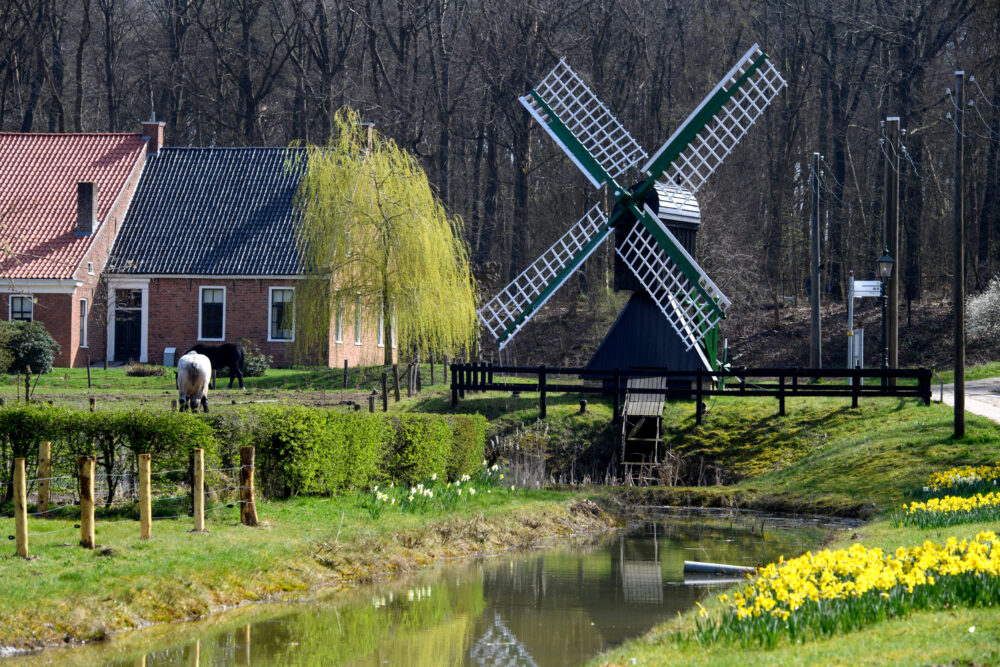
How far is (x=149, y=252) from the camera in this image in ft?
132

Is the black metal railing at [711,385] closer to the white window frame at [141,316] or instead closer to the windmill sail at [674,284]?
the windmill sail at [674,284]

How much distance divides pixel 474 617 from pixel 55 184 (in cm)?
3369

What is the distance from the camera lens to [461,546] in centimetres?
1602

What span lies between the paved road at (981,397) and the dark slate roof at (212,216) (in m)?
20.6

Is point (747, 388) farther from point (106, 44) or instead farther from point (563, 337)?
point (106, 44)

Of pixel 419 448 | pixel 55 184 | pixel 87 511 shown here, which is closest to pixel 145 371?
pixel 55 184

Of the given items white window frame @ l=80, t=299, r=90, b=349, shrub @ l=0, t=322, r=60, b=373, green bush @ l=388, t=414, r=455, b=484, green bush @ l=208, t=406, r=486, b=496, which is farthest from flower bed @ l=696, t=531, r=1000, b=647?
white window frame @ l=80, t=299, r=90, b=349

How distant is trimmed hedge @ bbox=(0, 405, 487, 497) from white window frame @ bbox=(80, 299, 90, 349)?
22.5 metres

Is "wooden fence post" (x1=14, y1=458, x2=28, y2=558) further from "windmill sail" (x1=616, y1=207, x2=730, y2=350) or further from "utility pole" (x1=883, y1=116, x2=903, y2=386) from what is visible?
"utility pole" (x1=883, y1=116, x2=903, y2=386)

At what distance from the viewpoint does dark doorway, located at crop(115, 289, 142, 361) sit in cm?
4016

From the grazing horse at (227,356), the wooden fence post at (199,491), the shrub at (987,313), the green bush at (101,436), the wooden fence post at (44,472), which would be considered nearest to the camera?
the wooden fence post at (199,491)

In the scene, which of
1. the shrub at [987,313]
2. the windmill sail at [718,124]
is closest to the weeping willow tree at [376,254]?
the windmill sail at [718,124]

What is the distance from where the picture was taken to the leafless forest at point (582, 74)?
4447cm

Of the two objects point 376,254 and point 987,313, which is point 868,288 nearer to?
point 987,313
